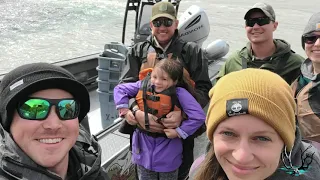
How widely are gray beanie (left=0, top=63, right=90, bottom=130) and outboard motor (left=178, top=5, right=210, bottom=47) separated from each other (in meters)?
3.00

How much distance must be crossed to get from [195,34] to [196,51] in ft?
5.96

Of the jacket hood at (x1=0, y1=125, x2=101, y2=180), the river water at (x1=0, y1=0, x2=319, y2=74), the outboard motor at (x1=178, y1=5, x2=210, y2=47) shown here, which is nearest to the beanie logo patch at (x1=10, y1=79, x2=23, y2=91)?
the jacket hood at (x1=0, y1=125, x2=101, y2=180)

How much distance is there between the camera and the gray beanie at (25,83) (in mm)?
1018

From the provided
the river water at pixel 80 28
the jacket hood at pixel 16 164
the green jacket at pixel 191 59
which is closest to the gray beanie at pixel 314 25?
the green jacket at pixel 191 59

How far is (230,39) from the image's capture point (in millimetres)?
10391

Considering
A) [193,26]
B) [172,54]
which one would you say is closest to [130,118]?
[172,54]

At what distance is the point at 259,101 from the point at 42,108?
0.65 m

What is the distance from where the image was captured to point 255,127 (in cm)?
→ 97

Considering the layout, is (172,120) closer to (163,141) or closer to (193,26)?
(163,141)

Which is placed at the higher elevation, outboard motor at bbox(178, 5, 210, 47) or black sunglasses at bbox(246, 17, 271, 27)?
black sunglasses at bbox(246, 17, 271, 27)

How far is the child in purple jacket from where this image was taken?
206cm

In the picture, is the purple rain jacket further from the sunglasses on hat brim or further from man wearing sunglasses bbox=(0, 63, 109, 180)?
man wearing sunglasses bbox=(0, 63, 109, 180)

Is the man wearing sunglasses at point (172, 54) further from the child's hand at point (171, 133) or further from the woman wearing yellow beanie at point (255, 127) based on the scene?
the woman wearing yellow beanie at point (255, 127)

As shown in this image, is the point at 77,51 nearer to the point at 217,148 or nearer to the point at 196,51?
the point at 196,51
